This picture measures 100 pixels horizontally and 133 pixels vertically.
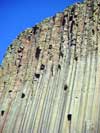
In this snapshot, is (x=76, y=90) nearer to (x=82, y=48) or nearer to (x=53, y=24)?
(x=82, y=48)

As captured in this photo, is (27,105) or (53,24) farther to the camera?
(53,24)

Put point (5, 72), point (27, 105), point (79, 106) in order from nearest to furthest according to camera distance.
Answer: point (79, 106)
point (27, 105)
point (5, 72)

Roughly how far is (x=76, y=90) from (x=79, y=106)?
895 mm

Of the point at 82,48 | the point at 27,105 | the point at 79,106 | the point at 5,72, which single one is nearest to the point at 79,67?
the point at 82,48

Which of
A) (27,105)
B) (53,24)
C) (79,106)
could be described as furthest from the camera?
(53,24)

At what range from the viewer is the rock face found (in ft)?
40.4

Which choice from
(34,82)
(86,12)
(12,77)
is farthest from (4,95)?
(86,12)

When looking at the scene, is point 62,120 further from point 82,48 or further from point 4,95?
point 4,95

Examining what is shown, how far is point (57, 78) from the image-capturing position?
14203 mm

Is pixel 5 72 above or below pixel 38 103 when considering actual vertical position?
above

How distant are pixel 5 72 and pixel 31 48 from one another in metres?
2.33

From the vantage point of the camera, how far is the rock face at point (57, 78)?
485 inches

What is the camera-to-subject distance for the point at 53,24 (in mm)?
17125

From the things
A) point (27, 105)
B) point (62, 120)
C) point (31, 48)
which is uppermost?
point (31, 48)
